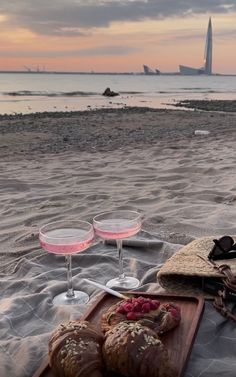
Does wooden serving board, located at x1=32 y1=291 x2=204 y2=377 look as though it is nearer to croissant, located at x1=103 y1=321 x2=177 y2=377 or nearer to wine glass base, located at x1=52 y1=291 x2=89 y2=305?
croissant, located at x1=103 y1=321 x2=177 y2=377

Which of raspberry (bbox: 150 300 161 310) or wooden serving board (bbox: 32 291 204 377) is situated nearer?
wooden serving board (bbox: 32 291 204 377)

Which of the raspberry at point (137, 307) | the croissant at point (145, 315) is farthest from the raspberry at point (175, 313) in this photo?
the raspberry at point (137, 307)

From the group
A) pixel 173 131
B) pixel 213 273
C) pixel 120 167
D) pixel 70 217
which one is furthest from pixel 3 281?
pixel 173 131

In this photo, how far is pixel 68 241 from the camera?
2658 millimetres

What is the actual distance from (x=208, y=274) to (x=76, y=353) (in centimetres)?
106

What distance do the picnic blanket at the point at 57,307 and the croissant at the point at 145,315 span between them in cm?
28

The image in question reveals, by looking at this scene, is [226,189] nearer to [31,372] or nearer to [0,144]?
[31,372]

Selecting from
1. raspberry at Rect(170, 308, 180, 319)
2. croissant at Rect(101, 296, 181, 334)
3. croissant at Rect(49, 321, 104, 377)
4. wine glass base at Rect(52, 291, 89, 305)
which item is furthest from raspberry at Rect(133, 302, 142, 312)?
wine glass base at Rect(52, 291, 89, 305)

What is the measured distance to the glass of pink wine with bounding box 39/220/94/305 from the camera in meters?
2.66

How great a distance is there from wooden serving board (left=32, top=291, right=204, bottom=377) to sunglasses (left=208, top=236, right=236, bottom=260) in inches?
19.0

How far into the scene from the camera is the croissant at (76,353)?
5.43 feet

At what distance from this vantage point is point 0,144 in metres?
11.8

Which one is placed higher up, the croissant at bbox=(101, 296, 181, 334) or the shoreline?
the croissant at bbox=(101, 296, 181, 334)

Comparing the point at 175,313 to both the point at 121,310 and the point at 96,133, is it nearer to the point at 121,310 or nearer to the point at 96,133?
the point at 121,310
